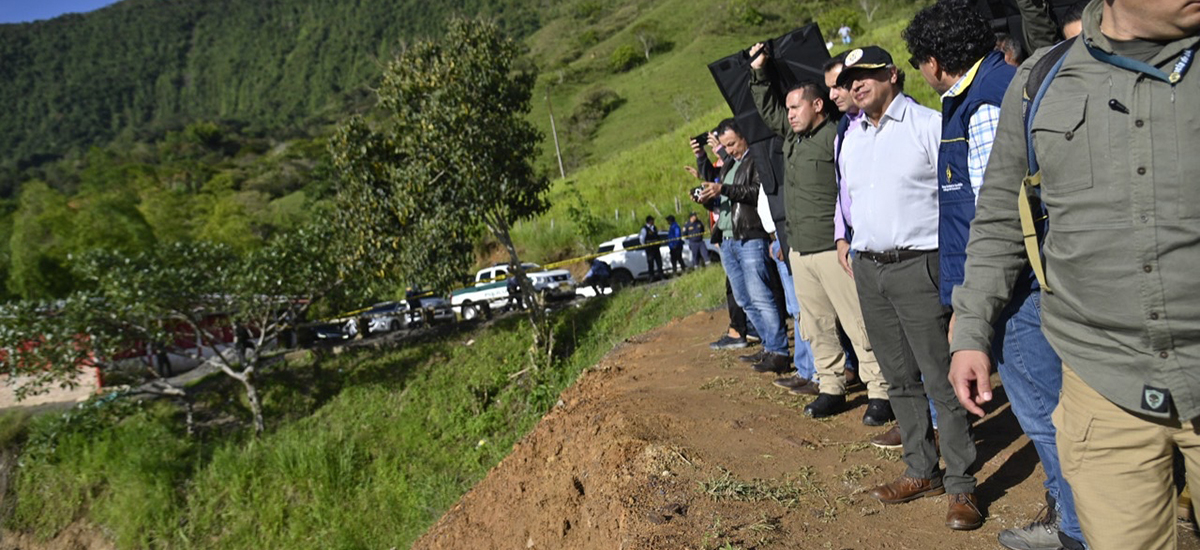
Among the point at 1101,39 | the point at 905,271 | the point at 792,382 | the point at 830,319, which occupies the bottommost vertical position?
the point at 792,382

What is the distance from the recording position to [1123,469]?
1.73 m

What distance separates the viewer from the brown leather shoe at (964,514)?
117 inches

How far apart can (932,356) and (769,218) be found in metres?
2.20

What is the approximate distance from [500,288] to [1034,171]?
16.9 metres

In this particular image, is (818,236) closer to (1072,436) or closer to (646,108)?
(1072,436)

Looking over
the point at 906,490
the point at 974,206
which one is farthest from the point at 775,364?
the point at 974,206

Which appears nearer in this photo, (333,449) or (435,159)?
(333,449)

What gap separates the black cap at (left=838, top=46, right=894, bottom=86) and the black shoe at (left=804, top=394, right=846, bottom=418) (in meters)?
1.99

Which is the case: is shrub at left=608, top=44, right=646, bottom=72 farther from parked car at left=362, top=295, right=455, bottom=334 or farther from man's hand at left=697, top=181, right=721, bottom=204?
man's hand at left=697, top=181, right=721, bottom=204

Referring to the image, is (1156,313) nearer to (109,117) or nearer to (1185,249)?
(1185,249)

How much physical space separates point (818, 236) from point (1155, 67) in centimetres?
264

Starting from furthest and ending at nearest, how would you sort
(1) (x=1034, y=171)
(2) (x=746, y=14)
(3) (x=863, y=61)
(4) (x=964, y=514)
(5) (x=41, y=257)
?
A: (2) (x=746, y=14), (5) (x=41, y=257), (3) (x=863, y=61), (4) (x=964, y=514), (1) (x=1034, y=171)

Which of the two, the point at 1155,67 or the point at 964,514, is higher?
the point at 1155,67

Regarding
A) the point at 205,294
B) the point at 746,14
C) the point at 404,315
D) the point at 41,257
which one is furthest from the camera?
the point at 746,14
